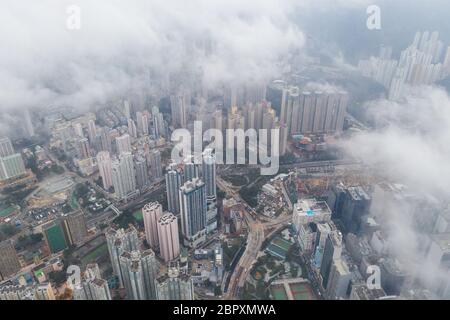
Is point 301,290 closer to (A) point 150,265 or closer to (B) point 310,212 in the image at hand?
(B) point 310,212

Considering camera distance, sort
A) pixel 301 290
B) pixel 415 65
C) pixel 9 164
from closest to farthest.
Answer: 1. pixel 301 290
2. pixel 9 164
3. pixel 415 65

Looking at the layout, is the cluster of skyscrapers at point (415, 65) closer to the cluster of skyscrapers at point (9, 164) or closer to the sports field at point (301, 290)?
the sports field at point (301, 290)

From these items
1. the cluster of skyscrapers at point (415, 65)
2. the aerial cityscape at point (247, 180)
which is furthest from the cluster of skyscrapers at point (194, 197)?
the cluster of skyscrapers at point (415, 65)

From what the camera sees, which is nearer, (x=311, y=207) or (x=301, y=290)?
(x=301, y=290)

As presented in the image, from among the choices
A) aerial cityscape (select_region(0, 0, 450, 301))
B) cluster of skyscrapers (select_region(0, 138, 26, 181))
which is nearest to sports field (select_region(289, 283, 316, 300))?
aerial cityscape (select_region(0, 0, 450, 301))

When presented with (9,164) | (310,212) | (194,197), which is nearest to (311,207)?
(310,212)

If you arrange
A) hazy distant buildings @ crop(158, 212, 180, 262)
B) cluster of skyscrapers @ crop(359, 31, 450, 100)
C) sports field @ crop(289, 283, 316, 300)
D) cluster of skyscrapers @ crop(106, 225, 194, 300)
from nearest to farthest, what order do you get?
cluster of skyscrapers @ crop(106, 225, 194, 300) → sports field @ crop(289, 283, 316, 300) → hazy distant buildings @ crop(158, 212, 180, 262) → cluster of skyscrapers @ crop(359, 31, 450, 100)

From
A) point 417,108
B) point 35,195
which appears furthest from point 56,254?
point 417,108

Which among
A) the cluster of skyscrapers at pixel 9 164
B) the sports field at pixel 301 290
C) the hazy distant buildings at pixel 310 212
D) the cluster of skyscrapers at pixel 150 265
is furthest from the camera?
the cluster of skyscrapers at pixel 9 164

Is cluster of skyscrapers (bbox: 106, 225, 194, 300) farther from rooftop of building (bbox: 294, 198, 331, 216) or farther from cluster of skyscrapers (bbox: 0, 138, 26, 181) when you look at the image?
cluster of skyscrapers (bbox: 0, 138, 26, 181)

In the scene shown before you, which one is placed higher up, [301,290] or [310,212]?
[310,212]

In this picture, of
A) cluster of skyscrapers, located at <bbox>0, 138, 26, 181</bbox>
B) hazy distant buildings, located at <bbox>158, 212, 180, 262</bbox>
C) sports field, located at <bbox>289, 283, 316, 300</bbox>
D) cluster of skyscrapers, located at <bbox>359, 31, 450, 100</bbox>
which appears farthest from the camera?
cluster of skyscrapers, located at <bbox>359, 31, 450, 100</bbox>
